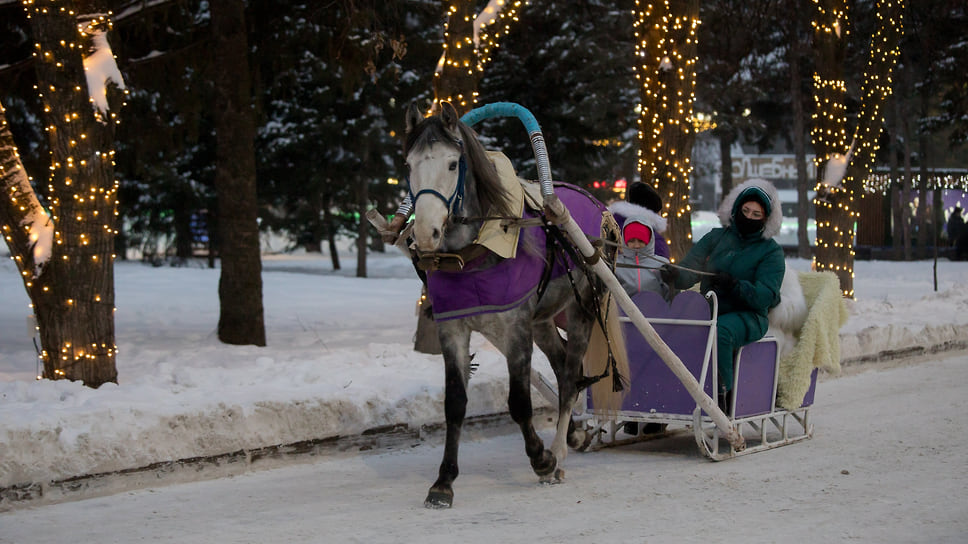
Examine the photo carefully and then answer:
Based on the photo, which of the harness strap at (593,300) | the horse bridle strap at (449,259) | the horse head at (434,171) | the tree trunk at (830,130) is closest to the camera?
the horse head at (434,171)

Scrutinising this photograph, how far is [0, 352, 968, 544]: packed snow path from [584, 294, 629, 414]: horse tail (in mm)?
427

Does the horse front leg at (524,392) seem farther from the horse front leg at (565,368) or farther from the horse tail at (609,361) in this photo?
the horse tail at (609,361)

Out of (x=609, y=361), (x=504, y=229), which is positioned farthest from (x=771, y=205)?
(x=504, y=229)

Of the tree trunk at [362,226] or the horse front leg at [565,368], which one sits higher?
the tree trunk at [362,226]

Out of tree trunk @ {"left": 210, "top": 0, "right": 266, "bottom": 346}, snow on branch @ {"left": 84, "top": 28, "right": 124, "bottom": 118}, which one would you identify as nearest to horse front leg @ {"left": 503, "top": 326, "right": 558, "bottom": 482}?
snow on branch @ {"left": 84, "top": 28, "right": 124, "bottom": 118}

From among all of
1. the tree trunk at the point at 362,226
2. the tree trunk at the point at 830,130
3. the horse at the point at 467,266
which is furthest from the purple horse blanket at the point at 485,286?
the tree trunk at the point at 362,226

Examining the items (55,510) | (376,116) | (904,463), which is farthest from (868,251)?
(55,510)

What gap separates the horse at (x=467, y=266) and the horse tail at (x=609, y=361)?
0.59m

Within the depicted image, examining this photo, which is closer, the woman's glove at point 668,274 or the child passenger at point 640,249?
the woman's glove at point 668,274

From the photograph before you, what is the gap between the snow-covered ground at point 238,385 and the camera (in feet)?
21.7

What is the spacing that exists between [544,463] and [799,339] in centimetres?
268

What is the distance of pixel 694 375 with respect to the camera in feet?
Result: 25.0

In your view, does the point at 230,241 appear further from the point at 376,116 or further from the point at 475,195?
the point at 376,116

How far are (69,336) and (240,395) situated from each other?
6.48ft
